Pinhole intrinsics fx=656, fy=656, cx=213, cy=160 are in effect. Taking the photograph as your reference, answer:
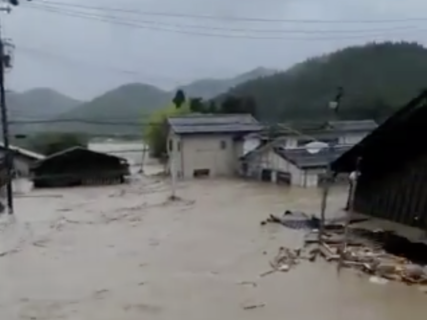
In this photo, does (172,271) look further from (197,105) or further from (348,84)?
(348,84)

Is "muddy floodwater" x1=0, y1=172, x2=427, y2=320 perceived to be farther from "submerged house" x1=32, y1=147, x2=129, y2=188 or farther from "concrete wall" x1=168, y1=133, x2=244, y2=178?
"concrete wall" x1=168, y1=133, x2=244, y2=178

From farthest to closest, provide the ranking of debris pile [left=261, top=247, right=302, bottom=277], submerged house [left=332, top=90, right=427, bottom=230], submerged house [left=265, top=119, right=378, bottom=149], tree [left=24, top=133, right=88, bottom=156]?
tree [left=24, top=133, right=88, bottom=156] < submerged house [left=265, top=119, right=378, bottom=149] < submerged house [left=332, top=90, right=427, bottom=230] < debris pile [left=261, top=247, right=302, bottom=277]

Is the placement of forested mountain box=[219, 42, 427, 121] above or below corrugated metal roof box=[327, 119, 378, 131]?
above

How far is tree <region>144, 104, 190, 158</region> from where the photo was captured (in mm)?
33303

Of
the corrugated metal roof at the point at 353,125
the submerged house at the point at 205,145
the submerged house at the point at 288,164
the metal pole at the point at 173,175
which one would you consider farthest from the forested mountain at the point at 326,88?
the submerged house at the point at 288,164

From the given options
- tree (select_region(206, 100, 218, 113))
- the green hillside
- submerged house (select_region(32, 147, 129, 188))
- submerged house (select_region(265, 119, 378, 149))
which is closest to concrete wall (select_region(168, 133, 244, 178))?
submerged house (select_region(265, 119, 378, 149))

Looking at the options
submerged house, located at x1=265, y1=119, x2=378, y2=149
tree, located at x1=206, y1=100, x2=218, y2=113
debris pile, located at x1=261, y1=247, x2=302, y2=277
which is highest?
tree, located at x1=206, y1=100, x2=218, y2=113

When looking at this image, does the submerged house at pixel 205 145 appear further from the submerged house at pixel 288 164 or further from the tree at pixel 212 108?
the tree at pixel 212 108

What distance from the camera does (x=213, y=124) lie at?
2778 centimetres

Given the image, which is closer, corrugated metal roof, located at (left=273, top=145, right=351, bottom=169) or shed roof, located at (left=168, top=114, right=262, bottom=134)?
corrugated metal roof, located at (left=273, top=145, right=351, bottom=169)

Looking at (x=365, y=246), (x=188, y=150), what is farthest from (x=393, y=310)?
(x=188, y=150)

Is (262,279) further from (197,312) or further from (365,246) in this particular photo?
(365,246)

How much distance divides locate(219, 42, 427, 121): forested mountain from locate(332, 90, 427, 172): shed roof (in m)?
18.5

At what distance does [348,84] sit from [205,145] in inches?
563
